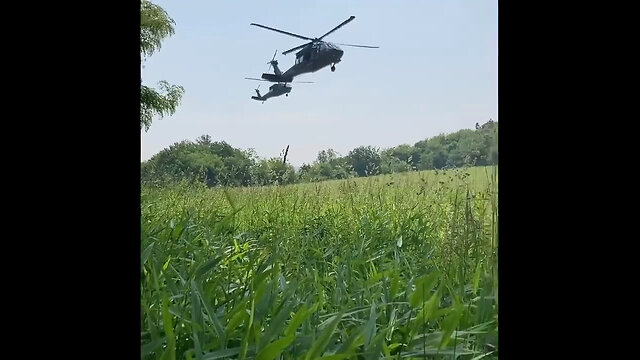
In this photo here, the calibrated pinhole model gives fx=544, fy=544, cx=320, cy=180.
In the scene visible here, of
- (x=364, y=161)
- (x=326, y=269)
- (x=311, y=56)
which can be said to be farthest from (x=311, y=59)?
(x=326, y=269)

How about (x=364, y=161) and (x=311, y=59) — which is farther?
(x=364, y=161)

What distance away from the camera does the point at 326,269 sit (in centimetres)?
99

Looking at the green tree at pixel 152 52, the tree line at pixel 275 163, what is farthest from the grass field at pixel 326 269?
the green tree at pixel 152 52

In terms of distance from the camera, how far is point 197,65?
961 millimetres

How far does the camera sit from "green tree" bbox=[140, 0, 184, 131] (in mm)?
833

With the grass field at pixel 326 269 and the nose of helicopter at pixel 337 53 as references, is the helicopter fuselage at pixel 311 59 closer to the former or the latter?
the nose of helicopter at pixel 337 53

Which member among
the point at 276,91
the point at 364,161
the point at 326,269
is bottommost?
the point at 326,269

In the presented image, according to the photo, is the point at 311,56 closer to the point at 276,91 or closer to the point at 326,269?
the point at 276,91

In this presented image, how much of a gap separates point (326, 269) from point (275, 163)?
0.22 metres

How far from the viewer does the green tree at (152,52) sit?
2.73ft

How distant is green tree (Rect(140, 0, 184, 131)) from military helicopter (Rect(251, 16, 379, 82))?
0.15 metres
